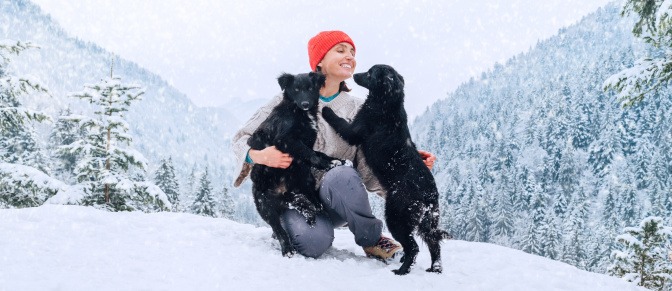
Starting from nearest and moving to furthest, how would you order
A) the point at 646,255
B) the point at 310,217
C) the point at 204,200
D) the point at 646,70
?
the point at 310,217, the point at 646,70, the point at 646,255, the point at 204,200

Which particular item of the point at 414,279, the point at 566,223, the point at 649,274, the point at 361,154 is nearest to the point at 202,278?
the point at 414,279

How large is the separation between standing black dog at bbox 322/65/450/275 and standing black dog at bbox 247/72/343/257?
0.26 m

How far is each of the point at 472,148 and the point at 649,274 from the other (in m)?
119

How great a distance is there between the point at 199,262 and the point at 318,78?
172 cm

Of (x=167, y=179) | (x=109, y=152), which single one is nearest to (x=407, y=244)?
(x=109, y=152)

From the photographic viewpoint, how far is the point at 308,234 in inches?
141

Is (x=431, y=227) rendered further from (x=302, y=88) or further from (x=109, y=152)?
(x=109, y=152)

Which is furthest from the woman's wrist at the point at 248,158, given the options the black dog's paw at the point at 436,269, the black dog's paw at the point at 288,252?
the black dog's paw at the point at 436,269

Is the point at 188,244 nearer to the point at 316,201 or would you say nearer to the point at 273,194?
the point at 273,194

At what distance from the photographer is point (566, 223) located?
3125 inches

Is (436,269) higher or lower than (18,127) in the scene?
lower

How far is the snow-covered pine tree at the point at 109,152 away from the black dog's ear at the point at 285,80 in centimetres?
691

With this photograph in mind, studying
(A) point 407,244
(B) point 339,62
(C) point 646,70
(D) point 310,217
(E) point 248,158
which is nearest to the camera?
(A) point 407,244

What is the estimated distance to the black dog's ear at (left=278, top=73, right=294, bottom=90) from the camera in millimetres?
3830
